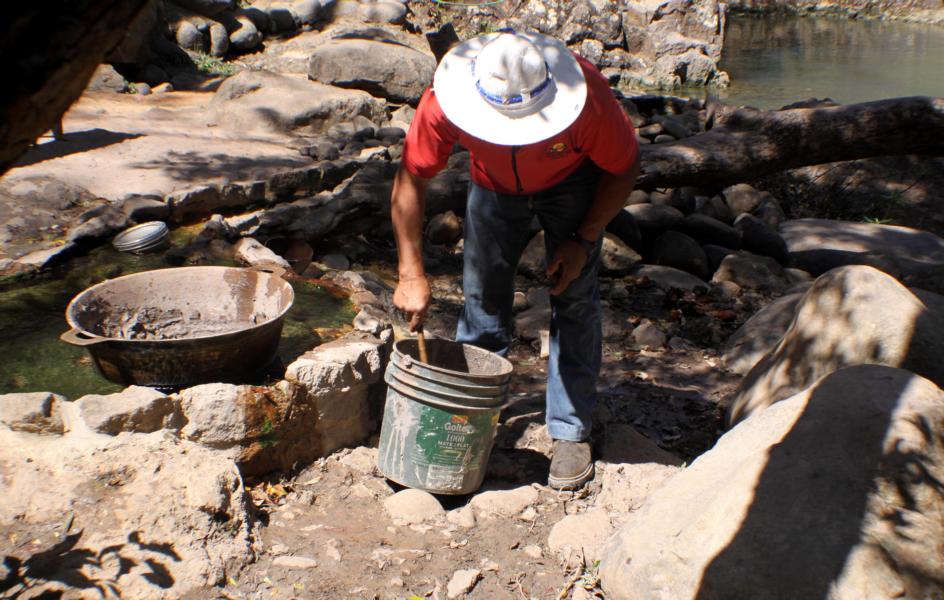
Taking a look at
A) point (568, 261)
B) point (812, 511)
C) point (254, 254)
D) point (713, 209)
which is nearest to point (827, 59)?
point (713, 209)

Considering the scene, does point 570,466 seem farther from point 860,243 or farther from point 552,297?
point 860,243

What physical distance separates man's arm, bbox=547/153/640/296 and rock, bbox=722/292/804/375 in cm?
206

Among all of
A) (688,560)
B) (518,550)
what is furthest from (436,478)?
(688,560)

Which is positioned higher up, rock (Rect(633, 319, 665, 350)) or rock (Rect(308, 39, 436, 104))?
rock (Rect(308, 39, 436, 104))

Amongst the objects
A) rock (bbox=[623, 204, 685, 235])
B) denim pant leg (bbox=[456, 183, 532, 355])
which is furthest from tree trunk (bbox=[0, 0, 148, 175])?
rock (bbox=[623, 204, 685, 235])

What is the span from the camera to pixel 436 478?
3506 mm

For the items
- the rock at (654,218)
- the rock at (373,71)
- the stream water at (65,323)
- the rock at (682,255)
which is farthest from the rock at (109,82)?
the rock at (682,255)

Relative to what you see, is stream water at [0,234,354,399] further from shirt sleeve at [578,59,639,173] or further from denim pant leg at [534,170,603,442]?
shirt sleeve at [578,59,639,173]

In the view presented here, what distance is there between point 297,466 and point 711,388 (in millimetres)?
2473

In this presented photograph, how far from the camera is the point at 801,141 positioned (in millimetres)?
7695

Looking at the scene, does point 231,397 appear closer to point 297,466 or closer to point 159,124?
point 297,466

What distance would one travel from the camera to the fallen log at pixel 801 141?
298 inches

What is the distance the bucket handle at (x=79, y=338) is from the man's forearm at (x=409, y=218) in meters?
1.16

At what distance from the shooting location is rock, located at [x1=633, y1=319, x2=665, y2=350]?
18.4 ft
